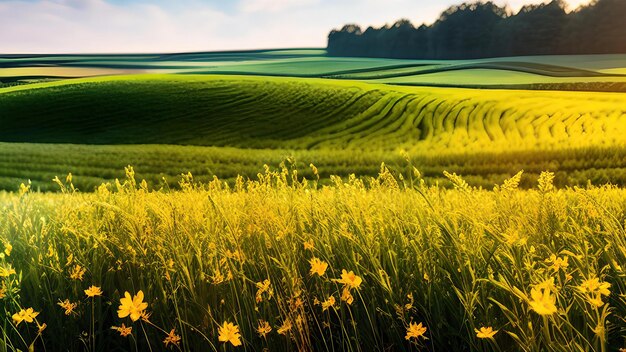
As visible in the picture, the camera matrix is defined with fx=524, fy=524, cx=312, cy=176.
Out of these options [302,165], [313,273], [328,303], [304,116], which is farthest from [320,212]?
[304,116]

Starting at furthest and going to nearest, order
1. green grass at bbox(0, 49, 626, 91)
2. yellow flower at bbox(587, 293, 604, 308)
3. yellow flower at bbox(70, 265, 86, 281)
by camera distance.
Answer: green grass at bbox(0, 49, 626, 91)
yellow flower at bbox(70, 265, 86, 281)
yellow flower at bbox(587, 293, 604, 308)

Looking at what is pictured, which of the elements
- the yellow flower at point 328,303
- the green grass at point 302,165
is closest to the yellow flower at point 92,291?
the yellow flower at point 328,303

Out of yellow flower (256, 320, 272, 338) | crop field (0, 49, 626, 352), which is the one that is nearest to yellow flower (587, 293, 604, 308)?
crop field (0, 49, 626, 352)

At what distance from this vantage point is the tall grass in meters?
1.99

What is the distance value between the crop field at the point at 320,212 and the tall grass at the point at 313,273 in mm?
14

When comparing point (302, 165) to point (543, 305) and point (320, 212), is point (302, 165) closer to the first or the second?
point (320, 212)

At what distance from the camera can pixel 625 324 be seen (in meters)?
2.03

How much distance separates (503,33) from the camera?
50.7 metres

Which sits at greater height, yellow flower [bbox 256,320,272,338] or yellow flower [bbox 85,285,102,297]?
yellow flower [bbox 85,285,102,297]

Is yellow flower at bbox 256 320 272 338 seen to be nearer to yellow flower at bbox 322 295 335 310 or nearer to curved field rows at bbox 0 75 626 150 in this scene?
yellow flower at bbox 322 295 335 310

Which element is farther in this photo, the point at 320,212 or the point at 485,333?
the point at 320,212

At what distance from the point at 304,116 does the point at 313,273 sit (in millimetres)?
26104

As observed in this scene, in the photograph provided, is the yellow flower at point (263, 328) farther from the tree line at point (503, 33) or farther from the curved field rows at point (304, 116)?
the tree line at point (503, 33)

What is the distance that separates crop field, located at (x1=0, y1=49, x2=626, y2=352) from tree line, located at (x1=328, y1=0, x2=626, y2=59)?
2.37 metres
